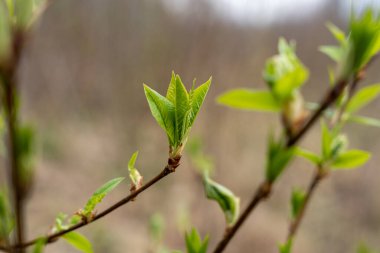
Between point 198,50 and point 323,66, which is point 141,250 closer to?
point 198,50

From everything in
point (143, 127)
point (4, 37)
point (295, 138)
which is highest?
point (4, 37)

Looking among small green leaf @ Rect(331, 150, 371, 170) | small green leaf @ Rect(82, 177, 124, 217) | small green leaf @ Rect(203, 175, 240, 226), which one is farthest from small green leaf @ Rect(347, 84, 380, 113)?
small green leaf @ Rect(82, 177, 124, 217)

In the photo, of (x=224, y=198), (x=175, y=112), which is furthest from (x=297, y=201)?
(x=175, y=112)

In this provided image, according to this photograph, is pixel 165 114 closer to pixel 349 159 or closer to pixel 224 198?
pixel 224 198

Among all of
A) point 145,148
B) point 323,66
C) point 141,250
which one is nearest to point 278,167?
point 141,250

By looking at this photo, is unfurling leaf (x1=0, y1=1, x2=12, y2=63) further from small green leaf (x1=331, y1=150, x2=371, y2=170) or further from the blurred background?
the blurred background

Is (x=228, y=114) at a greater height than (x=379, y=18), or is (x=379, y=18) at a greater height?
(x=379, y=18)
